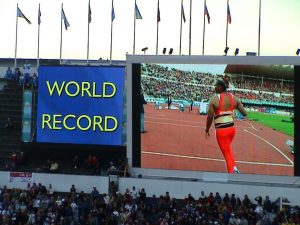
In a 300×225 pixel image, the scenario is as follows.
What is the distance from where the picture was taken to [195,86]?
27469mm

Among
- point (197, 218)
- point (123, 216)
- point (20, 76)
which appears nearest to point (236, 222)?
point (197, 218)

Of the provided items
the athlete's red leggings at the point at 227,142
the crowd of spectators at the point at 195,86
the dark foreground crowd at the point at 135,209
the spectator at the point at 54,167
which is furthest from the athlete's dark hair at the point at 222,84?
the spectator at the point at 54,167

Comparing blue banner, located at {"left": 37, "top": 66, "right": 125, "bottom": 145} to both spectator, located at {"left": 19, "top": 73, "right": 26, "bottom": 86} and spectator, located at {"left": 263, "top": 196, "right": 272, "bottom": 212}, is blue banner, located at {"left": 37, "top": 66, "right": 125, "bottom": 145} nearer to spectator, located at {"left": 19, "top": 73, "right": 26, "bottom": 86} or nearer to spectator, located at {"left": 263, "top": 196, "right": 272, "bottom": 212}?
spectator, located at {"left": 19, "top": 73, "right": 26, "bottom": 86}

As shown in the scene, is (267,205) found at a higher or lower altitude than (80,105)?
lower

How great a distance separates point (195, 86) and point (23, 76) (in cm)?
1029

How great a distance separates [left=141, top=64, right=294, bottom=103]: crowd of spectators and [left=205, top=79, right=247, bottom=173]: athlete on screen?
0.29m

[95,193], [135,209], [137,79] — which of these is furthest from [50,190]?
[137,79]

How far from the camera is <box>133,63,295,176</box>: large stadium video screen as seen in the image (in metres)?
26.4

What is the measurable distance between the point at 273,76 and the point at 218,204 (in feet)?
19.6

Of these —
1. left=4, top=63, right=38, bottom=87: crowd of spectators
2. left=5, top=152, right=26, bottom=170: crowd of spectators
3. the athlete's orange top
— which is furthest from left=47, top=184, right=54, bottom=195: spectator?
the athlete's orange top

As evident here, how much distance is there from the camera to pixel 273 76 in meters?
26.4

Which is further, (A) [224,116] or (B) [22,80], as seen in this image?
(B) [22,80]

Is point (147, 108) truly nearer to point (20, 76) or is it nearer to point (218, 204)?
point (218, 204)

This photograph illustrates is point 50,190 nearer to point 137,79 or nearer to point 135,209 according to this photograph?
point 135,209
